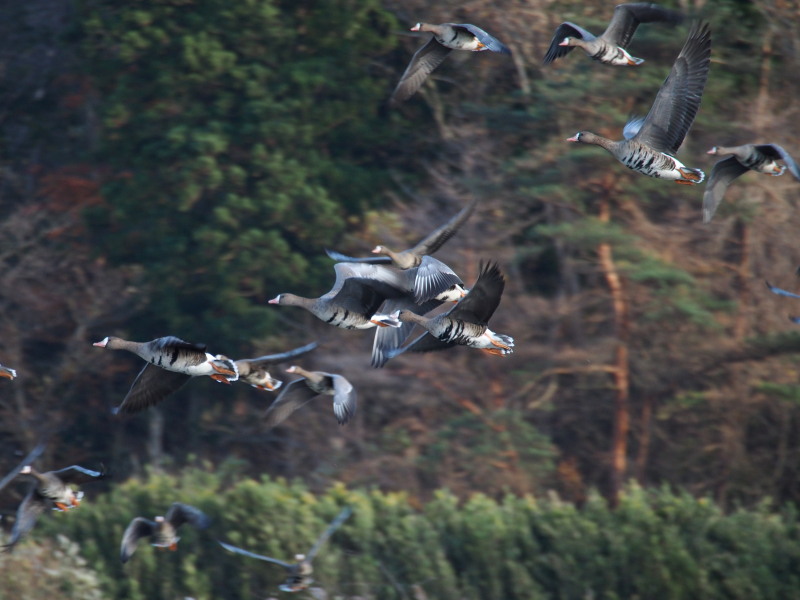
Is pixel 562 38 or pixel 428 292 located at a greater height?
pixel 562 38

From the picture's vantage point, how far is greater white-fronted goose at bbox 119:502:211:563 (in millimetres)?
10898

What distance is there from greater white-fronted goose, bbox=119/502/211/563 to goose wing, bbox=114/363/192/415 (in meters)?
2.07

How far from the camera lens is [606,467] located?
1883 centimetres

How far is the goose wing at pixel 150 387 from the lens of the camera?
8.71 m

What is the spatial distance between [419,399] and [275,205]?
4.95m

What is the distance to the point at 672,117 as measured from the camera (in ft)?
27.7

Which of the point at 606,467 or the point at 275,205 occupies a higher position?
the point at 275,205

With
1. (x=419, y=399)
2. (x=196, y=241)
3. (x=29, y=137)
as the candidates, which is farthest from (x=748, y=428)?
(x=29, y=137)

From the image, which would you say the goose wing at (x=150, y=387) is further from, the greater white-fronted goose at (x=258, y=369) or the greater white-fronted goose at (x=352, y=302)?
the greater white-fronted goose at (x=352, y=302)

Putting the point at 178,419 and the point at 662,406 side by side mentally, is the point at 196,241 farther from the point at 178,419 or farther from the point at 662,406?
the point at 662,406

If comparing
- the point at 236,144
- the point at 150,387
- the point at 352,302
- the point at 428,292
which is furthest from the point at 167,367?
the point at 236,144

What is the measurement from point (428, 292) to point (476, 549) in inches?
179

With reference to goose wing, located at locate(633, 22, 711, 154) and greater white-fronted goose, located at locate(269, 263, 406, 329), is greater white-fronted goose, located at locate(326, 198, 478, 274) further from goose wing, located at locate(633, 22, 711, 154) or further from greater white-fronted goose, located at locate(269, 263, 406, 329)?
goose wing, located at locate(633, 22, 711, 154)

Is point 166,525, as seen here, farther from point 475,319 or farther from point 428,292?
point 475,319
